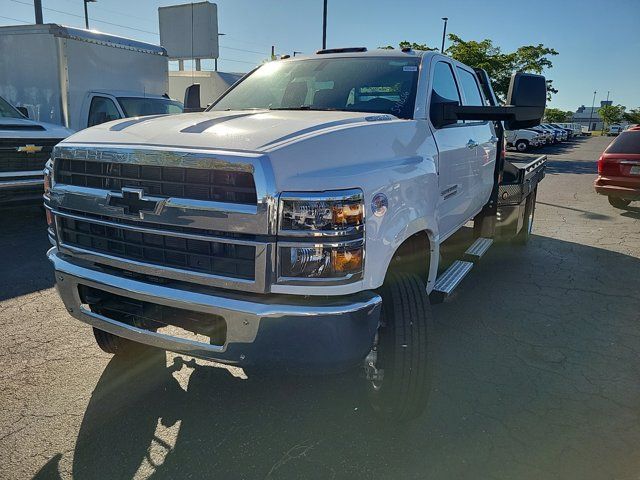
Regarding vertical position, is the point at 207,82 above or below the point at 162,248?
above

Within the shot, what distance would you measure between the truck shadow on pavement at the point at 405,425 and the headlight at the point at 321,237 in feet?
3.05

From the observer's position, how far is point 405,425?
283cm

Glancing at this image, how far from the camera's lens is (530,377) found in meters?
3.39

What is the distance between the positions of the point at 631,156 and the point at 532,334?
20.8 feet

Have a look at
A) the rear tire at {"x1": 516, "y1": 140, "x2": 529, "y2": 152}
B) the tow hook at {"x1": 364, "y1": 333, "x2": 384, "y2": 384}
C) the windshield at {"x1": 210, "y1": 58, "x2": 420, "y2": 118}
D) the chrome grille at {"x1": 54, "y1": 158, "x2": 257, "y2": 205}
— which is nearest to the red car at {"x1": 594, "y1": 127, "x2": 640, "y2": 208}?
the windshield at {"x1": 210, "y1": 58, "x2": 420, "y2": 118}

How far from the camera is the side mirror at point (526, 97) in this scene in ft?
10.1

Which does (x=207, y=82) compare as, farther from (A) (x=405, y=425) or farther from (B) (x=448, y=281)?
(A) (x=405, y=425)

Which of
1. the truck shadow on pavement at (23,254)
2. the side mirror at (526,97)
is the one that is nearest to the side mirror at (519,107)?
the side mirror at (526,97)

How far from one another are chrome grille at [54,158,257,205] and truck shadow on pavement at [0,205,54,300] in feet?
9.09

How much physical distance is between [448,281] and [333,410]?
112 centimetres

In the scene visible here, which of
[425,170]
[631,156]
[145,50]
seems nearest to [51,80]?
[145,50]

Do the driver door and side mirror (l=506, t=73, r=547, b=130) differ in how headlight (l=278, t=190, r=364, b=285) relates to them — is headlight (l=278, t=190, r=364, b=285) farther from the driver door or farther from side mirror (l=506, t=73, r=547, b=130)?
side mirror (l=506, t=73, r=547, b=130)

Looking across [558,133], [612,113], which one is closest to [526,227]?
[558,133]

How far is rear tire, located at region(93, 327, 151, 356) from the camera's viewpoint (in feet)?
11.1
